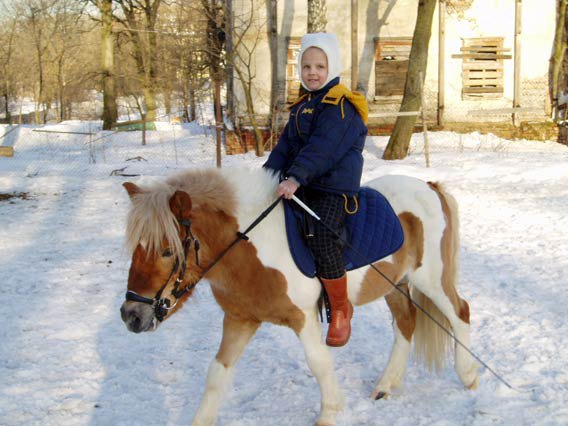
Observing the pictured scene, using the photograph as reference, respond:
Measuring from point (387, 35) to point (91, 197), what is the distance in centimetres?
1139

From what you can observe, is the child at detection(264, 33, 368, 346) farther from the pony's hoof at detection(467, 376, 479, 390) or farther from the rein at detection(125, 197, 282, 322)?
the pony's hoof at detection(467, 376, 479, 390)

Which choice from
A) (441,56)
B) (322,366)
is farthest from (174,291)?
(441,56)

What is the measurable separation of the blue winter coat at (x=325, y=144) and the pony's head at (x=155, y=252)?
67 centimetres

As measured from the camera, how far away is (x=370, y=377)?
13.6 ft

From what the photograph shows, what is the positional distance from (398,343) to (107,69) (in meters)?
24.8

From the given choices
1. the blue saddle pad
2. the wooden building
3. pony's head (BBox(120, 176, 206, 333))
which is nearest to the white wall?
the wooden building

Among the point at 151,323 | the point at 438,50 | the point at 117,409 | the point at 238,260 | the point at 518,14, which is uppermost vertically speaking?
the point at 518,14

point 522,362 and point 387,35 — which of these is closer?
point 522,362

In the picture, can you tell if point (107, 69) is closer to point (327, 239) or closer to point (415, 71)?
point (415, 71)

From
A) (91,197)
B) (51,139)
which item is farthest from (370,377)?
(51,139)

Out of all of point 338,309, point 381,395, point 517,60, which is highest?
point 517,60

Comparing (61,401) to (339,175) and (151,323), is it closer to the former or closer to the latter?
(151,323)

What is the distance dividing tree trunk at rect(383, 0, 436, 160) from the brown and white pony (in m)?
10.3

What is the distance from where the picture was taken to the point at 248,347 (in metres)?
4.64
